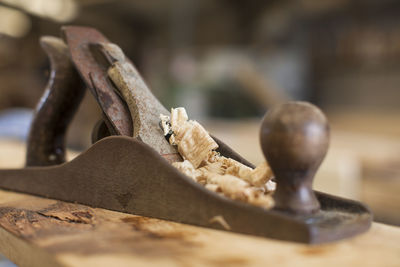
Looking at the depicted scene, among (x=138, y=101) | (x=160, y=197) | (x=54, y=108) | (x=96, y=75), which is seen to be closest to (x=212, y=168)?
(x=160, y=197)

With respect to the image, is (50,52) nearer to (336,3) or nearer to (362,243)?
(362,243)

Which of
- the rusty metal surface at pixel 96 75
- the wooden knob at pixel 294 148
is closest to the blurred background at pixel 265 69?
the rusty metal surface at pixel 96 75

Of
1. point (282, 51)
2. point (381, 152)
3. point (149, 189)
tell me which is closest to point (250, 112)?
point (282, 51)

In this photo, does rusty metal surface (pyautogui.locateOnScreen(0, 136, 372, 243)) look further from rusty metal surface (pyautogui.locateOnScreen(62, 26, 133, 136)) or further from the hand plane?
rusty metal surface (pyautogui.locateOnScreen(62, 26, 133, 136))

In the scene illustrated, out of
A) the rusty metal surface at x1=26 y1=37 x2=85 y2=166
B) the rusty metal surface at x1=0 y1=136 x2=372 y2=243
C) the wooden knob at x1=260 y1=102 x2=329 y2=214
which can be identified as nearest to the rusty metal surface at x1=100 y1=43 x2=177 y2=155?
the rusty metal surface at x1=0 y1=136 x2=372 y2=243

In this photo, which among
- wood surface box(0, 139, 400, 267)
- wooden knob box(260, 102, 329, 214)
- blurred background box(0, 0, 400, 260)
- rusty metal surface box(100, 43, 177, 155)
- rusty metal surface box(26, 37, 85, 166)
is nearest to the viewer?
wood surface box(0, 139, 400, 267)

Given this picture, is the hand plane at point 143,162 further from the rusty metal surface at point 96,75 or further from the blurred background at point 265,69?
the blurred background at point 265,69

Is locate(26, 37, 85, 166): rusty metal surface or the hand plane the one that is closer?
the hand plane
